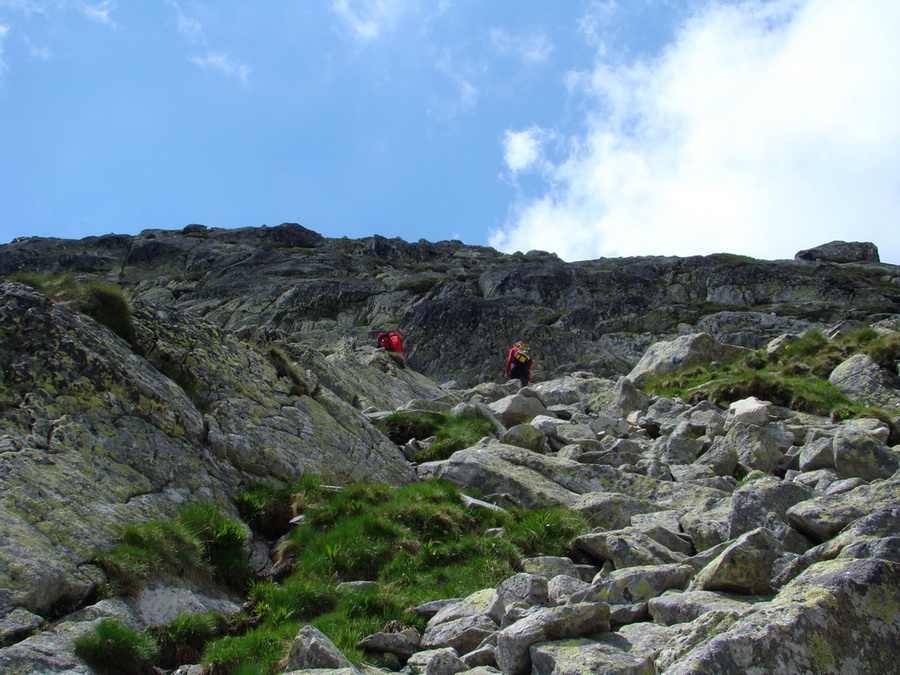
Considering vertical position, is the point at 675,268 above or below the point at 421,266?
below

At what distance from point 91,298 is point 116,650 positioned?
313 inches

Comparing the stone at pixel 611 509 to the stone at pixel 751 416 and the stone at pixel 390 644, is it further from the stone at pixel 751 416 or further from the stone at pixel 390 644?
the stone at pixel 390 644

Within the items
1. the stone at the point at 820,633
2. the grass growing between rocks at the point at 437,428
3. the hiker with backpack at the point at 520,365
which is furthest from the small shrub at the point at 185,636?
the hiker with backpack at the point at 520,365

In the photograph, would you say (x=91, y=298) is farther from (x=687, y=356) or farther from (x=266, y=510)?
(x=687, y=356)

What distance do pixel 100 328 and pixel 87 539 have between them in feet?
17.9

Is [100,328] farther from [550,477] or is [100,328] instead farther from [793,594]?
[793,594]

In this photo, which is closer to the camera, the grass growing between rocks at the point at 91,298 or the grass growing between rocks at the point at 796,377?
the grass growing between rocks at the point at 91,298

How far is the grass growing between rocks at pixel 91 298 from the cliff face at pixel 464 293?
403cm

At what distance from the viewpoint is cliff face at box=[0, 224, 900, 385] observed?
49.8 metres

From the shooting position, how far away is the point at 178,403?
38.5 ft

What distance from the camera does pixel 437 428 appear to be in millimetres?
16484

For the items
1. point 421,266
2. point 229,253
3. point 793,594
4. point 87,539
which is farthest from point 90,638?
point 229,253

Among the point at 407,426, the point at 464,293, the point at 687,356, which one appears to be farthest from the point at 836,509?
the point at 464,293

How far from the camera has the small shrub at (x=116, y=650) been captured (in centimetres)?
656
